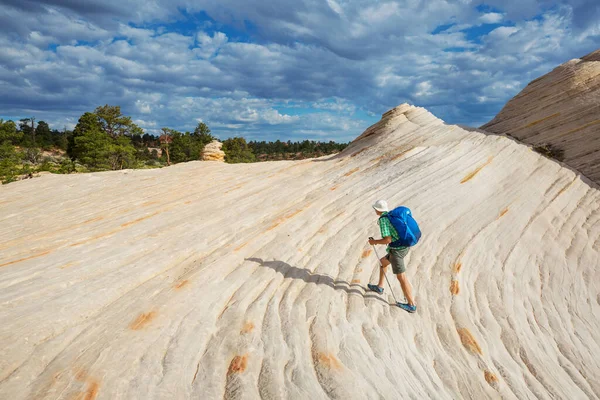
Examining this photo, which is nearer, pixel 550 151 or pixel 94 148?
pixel 550 151

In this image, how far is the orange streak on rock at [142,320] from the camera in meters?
4.72

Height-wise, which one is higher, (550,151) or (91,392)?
(550,151)

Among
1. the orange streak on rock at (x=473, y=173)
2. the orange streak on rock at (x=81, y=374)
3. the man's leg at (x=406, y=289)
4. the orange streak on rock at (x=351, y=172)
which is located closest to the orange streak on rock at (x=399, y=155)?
the orange streak on rock at (x=351, y=172)

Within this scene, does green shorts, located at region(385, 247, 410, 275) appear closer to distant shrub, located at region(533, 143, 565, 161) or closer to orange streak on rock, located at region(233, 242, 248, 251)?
orange streak on rock, located at region(233, 242, 248, 251)

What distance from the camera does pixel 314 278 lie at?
6.38m

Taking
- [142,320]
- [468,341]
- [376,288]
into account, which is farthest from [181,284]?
[468,341]

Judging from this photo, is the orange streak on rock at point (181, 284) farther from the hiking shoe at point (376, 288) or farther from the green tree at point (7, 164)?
the green tree at point (7, 164)

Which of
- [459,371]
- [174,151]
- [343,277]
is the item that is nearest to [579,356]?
[459,371]

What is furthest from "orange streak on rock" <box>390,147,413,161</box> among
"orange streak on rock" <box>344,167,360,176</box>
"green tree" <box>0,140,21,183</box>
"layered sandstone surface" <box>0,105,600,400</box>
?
"green tree" <box>0,140,21,183</box>

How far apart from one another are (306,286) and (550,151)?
9877 millimetres

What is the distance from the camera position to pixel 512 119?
13250 millimetres

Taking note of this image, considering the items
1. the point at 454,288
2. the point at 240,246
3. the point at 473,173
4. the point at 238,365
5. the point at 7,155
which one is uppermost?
the point at 473,173

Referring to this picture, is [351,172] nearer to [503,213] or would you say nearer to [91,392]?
[503,213]

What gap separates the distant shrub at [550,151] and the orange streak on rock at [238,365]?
1146cm
